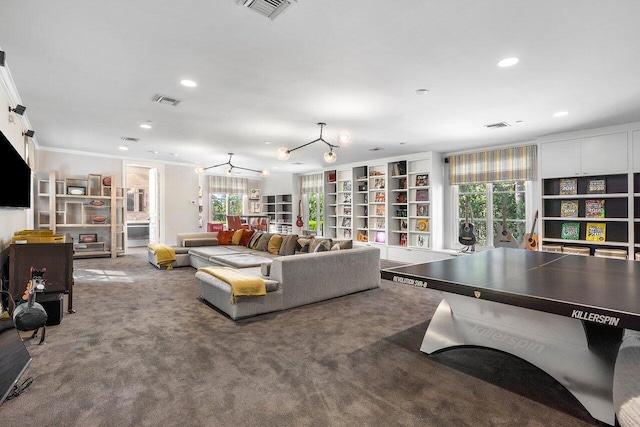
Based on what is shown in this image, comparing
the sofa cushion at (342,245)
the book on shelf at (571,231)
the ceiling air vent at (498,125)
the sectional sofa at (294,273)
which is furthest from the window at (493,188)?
the sofa cushion at (342,245)

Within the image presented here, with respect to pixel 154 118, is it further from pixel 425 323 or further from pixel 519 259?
pixel 519 259

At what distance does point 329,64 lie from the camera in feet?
9.84

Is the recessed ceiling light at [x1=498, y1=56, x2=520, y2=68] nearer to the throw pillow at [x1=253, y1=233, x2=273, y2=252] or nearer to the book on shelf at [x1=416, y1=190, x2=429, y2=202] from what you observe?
the book on shelf at [x1=416, y1=190, x2=429, y2=202]

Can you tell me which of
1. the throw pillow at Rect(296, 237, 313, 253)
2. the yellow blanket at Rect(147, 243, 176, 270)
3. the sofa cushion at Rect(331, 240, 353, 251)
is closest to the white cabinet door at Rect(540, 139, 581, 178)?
the sofa cushion at Rect(331, 240, 353, 251)

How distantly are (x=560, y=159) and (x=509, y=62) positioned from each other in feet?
11.3

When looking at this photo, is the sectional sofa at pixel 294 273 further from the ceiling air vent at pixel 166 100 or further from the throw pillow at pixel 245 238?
the ceiling air vent at pixel 166 100

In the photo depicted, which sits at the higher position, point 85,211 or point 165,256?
point 85,211

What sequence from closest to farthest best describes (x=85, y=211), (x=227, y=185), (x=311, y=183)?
(x=85, y=211) < (x=311, y=183) < (x=227, y=185)

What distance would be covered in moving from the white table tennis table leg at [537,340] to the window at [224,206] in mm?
9880

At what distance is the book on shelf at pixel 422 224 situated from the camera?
733 centimetres

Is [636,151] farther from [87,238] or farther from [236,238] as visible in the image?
[87,238]

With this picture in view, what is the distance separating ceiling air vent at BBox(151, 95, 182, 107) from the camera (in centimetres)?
391

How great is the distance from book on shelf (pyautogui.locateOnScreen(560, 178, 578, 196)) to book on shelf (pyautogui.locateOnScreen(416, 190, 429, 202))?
244 cm

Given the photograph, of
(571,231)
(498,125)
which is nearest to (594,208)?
(571,231)
